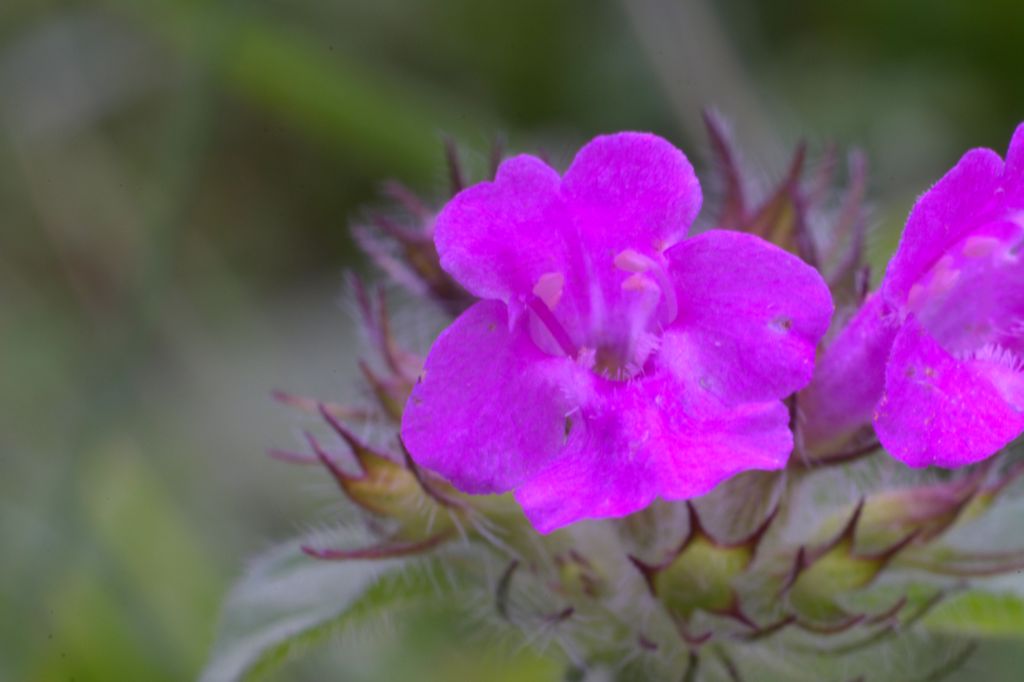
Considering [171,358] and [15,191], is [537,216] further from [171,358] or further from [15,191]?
[15,191]

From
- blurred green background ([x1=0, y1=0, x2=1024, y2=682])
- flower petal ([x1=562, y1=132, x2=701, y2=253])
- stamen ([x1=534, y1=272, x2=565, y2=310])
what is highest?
flower petal ([x1=562, y1=132, x2=701, y2=253])

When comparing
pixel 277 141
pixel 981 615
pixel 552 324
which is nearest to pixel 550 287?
pixel 552 324

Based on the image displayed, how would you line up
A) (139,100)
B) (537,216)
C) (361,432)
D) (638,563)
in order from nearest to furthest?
(537,216)
(638,563)
(361,432)
(139,100)

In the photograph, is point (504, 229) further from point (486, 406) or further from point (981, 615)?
point (981, 615)

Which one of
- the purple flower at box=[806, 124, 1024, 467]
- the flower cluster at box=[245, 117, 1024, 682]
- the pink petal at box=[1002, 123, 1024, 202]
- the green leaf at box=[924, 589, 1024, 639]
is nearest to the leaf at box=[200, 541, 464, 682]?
the flower cluster at box=[245, 117, 1024, 682]

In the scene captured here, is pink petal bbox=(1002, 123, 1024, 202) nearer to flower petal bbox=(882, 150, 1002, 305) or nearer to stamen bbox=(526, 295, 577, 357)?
flower petal bbox=(882, 150, 1002, 305)

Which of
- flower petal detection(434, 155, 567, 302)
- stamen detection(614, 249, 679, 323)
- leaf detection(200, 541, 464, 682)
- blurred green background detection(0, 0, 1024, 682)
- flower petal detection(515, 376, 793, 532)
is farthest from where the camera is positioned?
blurred green background detection(0, 0, 1024, 682)

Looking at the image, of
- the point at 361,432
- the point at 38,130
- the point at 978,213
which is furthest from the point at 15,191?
the point at 978,213
